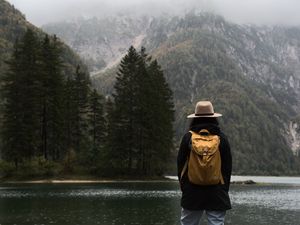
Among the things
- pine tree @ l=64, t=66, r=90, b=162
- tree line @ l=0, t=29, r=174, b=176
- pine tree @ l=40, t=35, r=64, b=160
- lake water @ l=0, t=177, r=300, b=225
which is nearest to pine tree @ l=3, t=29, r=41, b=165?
tree line @ l=0, t=29, r=174, b=176

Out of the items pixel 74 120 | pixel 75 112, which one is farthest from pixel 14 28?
pixel 74 120

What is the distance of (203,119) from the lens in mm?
9633

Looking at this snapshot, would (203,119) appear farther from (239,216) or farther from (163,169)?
(163,169)

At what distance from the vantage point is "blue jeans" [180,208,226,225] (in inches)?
366

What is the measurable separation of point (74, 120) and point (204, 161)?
261ft

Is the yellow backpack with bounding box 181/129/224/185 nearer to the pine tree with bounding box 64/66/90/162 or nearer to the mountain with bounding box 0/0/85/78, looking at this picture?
the pine tree with bounding box 64/66/90/162

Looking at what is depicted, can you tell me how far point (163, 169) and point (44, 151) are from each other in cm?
1758

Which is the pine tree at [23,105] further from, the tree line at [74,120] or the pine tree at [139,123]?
the pine tree at [139,123]

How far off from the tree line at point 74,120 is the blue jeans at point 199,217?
61471 mm

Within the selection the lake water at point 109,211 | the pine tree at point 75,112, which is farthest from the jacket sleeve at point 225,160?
the pine tree at point 75,112

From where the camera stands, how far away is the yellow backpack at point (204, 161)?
909cm

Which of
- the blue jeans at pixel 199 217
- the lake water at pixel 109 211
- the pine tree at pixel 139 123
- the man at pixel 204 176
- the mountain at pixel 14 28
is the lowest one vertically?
the lake water at pixel 109 211

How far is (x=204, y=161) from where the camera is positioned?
9.07 m

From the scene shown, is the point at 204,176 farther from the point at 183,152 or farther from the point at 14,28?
the point at 14,28
